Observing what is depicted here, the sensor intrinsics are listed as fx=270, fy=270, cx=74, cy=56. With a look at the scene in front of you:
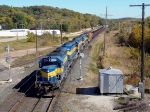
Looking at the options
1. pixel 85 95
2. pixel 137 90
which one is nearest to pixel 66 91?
pixel 85 95

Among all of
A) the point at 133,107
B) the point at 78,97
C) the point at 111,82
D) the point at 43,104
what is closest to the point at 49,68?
the point at 43,104

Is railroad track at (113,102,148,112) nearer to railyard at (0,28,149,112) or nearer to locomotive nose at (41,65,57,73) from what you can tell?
railyard at (0,28,149,112)

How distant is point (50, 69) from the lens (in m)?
20.0

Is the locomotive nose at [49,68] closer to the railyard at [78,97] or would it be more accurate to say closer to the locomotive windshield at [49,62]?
the locomotive windshield at [49,62]

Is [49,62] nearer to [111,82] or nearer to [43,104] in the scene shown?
[43,104]

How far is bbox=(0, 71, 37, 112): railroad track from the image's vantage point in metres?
18.1

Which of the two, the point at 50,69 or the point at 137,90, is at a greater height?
the point at 50,69

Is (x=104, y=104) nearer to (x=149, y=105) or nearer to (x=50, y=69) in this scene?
(x=149, y=105)

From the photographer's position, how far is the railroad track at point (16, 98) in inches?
713

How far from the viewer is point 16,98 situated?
2042cm

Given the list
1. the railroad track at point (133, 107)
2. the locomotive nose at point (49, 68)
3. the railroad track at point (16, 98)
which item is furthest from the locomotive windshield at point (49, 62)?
the railroad track at point (133, 107)

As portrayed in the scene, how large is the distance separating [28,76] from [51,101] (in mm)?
9659

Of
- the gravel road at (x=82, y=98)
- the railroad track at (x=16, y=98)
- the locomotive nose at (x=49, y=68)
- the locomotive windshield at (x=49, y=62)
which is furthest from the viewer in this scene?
the locomotive windshield at (x=49, y=62)

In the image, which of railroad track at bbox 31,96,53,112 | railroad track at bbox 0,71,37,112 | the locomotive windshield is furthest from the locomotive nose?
railroad track at bbox 0,71,37,112
